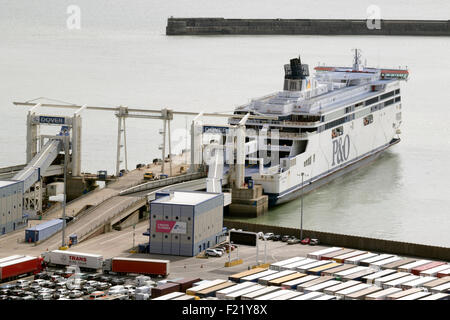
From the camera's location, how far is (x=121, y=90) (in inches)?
3287

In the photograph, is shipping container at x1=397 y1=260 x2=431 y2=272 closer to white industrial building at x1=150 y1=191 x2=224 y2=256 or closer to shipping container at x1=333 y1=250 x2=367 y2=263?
shipping container at x1=333 y1=250 x2=367 y2=263

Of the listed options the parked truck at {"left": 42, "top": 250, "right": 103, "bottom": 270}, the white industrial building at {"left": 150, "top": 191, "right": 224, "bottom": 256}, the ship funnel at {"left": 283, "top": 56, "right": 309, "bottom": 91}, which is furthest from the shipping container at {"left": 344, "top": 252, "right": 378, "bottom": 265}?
the ship funnel at {"left": 283, "top": 56, "right": 309, "bottom": 91}

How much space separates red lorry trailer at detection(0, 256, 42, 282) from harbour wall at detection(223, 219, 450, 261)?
1070 cm

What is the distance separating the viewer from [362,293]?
2703cm

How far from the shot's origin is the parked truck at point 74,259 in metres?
31.1

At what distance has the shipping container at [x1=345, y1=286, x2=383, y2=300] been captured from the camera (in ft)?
87.3

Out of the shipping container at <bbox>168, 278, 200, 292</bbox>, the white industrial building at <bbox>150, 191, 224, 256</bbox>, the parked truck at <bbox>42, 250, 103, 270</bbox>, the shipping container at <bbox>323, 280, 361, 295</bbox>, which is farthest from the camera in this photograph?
the white industrial building at <bbox>150, 191, 224, 256</bbox>

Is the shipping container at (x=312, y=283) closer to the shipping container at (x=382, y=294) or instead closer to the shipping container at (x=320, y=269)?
the shipping container at (x=320, y=269)

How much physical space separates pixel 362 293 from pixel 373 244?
9.18 meters

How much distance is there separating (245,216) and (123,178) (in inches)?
256

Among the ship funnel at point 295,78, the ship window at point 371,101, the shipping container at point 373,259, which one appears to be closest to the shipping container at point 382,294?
the shipping container at point 373,259

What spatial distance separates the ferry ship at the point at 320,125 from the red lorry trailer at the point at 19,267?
1664cm

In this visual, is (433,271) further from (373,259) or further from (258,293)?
(258,293)
